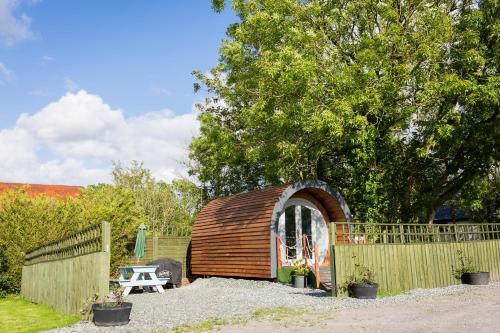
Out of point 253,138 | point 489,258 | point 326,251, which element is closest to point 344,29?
point 253,138

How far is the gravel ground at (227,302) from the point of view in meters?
8.80

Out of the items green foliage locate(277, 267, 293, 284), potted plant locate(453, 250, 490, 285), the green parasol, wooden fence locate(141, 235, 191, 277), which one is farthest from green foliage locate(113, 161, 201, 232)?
potted plant locate(453, 250, 490, 285)

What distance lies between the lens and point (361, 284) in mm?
11531

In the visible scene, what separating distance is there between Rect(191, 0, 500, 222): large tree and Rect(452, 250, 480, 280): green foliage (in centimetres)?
320

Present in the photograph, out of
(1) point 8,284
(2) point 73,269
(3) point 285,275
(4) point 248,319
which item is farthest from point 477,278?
(1) point 8,284

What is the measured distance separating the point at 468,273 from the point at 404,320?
7.47 m

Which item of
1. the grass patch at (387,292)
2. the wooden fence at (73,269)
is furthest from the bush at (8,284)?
the grass patch at (387,292)

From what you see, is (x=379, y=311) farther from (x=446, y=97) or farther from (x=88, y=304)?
(x=446, y=97)

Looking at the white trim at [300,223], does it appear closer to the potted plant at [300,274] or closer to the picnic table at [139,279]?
the potted plant at [300,274]

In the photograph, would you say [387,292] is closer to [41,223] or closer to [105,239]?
[105,239]

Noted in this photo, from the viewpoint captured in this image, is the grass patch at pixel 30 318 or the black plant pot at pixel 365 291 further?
the black plant pot at pixel 365 291

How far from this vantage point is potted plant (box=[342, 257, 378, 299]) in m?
11.5

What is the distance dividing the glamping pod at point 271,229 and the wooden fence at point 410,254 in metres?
2.43

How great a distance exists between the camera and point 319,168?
22344 mm
